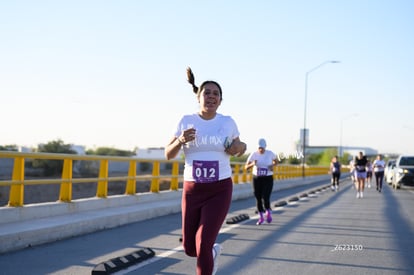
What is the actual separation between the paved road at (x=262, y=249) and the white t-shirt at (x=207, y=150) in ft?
6.75

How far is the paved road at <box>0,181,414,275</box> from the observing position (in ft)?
21.8

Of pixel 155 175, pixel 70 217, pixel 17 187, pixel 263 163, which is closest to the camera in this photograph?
pixel 17 187

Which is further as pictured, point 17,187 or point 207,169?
point 17,187

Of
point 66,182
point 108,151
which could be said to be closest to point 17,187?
point 66,182

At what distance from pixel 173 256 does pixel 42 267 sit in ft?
5.64

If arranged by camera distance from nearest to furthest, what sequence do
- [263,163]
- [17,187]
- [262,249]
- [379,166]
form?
[262,249] < [17,187] < [263,163] < [379,166]

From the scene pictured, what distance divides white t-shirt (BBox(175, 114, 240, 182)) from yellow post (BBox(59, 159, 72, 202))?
6.12 metres

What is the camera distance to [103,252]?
7.76 meters

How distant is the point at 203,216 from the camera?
4.64 metres

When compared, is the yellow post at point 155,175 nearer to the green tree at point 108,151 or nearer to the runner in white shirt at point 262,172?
the runner in white shirt at point 262,172

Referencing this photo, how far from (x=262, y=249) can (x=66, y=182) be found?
419cm

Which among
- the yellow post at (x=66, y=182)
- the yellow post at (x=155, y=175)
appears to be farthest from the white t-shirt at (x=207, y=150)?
the yellow post at (x=155, y=175)

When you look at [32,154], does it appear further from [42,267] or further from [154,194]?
[154,194]

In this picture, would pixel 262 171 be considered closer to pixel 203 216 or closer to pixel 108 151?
pixel 203 216
